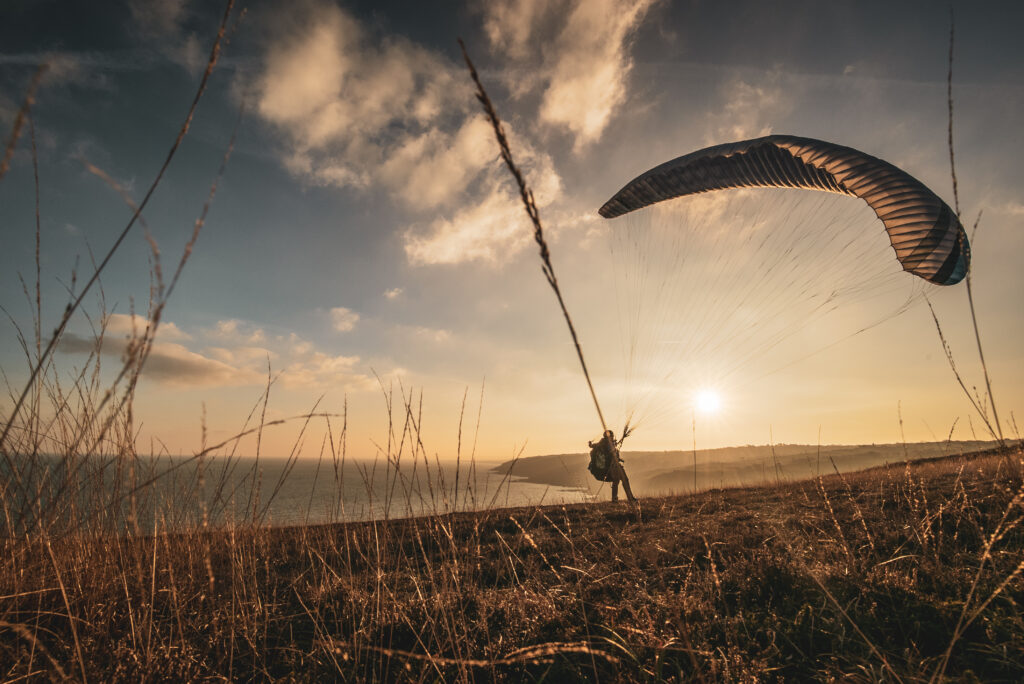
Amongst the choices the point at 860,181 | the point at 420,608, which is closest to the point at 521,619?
the point at 420,608

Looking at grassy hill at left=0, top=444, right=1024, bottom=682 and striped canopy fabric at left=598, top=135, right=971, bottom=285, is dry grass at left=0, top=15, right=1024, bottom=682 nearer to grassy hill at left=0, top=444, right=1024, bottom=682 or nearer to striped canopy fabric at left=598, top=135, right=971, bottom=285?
grassy hill at left=0, top=444, right=1024, bottom=682

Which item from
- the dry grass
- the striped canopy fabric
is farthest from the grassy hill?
the striped canopy fabric

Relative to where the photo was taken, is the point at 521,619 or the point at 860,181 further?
the point at 860,181

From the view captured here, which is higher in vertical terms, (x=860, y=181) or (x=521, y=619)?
(x=860, y=181)

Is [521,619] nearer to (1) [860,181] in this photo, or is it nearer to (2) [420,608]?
(2) [420,608]

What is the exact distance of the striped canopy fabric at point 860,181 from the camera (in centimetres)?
459

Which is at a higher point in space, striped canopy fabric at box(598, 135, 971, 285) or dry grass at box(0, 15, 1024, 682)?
striped canopy fabric at box(598, 135, 971, 285)

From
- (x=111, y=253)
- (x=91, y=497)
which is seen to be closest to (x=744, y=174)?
(x=111, y=253)

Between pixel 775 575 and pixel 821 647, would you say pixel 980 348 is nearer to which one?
pixel 821 647

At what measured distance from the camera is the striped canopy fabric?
181 inches

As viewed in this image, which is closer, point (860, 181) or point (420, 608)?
point (420, 608)

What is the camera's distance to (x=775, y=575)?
10.5 ft

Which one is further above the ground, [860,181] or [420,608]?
[860,181]

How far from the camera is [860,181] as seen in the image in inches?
191
